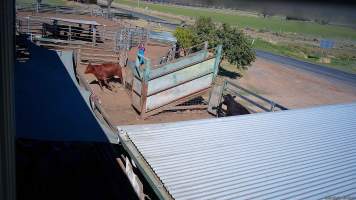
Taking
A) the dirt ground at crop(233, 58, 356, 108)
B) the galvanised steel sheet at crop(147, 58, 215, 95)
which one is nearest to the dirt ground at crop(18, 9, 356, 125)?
the dirt ground at crop(233, 58, 356, 108)

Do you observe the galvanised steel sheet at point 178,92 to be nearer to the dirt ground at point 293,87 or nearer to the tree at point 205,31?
the dirt ground at point 293,87

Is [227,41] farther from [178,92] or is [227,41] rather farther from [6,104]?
[6,104]

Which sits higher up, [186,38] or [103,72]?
[186,38]

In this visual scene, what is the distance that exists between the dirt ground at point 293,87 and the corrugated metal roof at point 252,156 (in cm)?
1213

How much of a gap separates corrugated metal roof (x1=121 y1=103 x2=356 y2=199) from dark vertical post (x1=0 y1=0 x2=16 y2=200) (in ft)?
6.31

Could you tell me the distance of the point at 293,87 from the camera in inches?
922

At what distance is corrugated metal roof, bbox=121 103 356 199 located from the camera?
4.36m

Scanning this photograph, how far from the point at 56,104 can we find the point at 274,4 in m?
7.19

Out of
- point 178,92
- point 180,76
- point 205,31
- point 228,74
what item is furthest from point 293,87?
point 180,76

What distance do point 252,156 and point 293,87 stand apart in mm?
19383

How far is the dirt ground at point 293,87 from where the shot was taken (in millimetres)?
20203

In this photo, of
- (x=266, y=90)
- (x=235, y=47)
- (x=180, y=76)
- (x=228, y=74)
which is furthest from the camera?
(x=228, y=74)

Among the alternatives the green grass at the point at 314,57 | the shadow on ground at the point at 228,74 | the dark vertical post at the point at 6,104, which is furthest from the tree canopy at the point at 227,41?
the green grass at the point at 314,57

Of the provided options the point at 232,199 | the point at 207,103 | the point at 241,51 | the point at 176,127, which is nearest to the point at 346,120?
the point at 176,127
